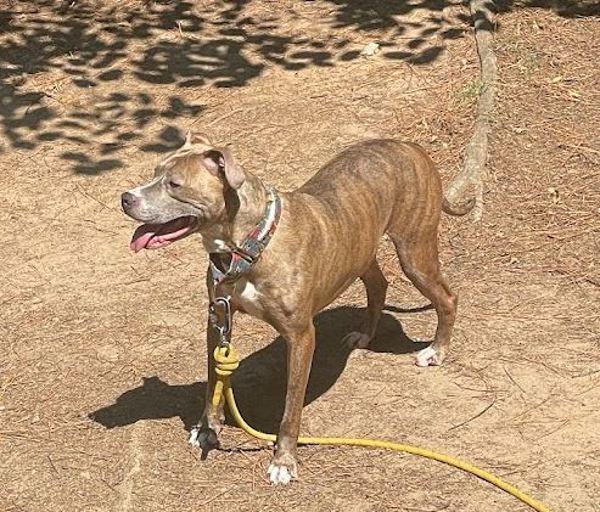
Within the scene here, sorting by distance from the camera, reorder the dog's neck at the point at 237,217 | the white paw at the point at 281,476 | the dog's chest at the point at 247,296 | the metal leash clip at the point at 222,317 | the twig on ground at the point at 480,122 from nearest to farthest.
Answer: the dog's neck at the point at 237,217 < the dog's chest at the point at 247,296 < the metal leash clip at the point at 222,317 < the white paw at the point at 281,476 < the twig on ground at the point at 480,122

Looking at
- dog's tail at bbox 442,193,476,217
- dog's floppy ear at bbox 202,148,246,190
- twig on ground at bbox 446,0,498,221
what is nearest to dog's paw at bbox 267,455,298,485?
dog's floppy ear at bbox 202,148,246,190

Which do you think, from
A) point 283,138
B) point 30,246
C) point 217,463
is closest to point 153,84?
point 283,138

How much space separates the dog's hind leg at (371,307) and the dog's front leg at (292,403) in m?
1.12

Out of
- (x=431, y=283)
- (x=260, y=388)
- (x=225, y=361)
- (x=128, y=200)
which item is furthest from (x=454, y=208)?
(x=128, y=200)

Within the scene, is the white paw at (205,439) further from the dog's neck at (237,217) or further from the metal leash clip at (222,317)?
the dog's neck at (237,217)

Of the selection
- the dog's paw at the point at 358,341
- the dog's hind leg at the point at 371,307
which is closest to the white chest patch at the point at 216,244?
the dog's hind leg at the point at 371,307

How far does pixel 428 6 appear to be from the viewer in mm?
10344

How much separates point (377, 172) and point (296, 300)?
940 mm

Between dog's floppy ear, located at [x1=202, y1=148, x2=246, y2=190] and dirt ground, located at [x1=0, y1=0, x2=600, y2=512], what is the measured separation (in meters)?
1.50

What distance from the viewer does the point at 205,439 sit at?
5.61 meters

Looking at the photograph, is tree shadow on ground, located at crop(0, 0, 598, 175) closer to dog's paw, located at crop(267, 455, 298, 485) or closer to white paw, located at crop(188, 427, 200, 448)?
white paw, located at crop(188, 427, 200, 448)

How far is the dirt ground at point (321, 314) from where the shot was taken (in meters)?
5.48

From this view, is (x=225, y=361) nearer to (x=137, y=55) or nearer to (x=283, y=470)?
(x=283, y=470)

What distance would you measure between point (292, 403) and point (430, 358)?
117 centimetres
